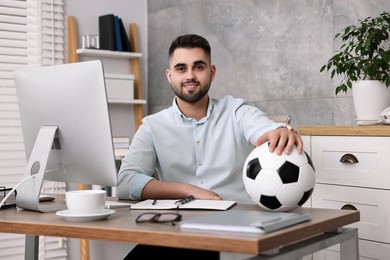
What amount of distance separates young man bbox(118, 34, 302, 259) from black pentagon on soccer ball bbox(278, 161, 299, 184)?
57cm

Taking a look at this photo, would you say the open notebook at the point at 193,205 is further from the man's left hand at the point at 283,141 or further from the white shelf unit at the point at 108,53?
the white shelf unit at the point at 108,53

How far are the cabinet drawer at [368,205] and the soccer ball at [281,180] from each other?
96cm

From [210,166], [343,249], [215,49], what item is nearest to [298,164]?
[343,249]

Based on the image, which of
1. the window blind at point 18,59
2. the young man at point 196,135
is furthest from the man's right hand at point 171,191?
the window blind at point 18,59

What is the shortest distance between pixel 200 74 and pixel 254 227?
1.15m

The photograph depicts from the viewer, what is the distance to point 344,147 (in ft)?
8.44

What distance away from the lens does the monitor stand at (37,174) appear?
1711 millimetres

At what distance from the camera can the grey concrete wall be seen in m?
3.17

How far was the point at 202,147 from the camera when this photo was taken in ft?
7.41

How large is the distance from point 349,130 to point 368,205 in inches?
12.9

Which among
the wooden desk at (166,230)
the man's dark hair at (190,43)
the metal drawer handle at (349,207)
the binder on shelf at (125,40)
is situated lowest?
the metal drawer handle at (349,207)

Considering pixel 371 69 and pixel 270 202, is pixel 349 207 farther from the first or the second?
pixel 270 202

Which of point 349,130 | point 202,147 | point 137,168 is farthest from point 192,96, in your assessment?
point 349,130

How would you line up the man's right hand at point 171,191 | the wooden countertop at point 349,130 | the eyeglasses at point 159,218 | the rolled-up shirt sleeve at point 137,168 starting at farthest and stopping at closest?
1. the wooden countertop at point 349,130
2. the rolled-up shirt sleeve at point 137,168
3. the man's right hand at point 171,191
4. the eyeglasses at point 159,218
